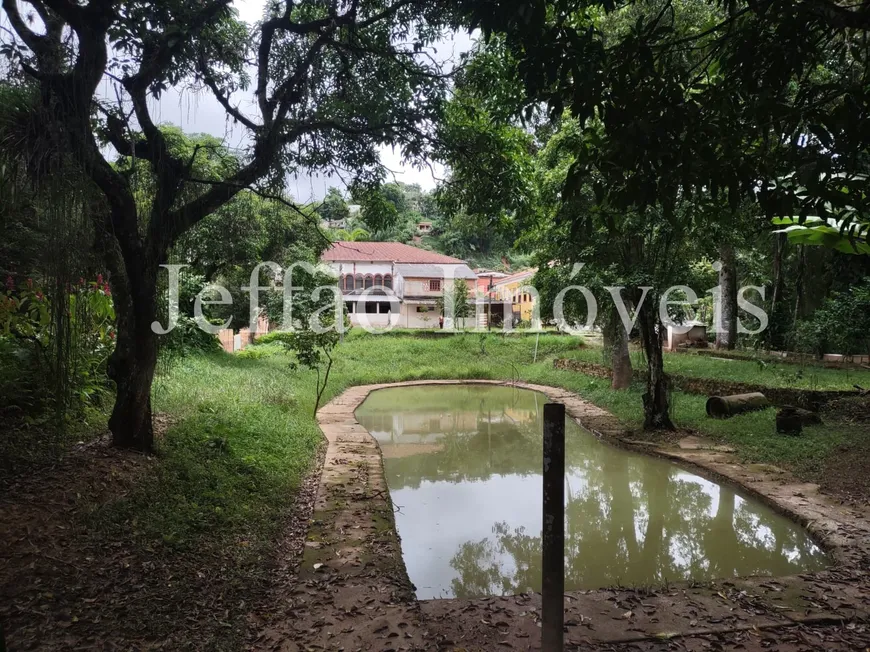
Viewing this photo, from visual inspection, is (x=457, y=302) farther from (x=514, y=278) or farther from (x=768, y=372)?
(x=768, y=372)

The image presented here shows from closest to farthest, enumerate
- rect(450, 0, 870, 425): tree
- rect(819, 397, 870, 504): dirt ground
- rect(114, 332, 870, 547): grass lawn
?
rect(450, 0, 870, 425): tree → rect(114, 332, 870, 547): grass lawn → rect(819, 397, 870, 504): dirt ground

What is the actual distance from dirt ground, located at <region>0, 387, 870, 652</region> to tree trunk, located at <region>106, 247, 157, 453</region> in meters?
0.42

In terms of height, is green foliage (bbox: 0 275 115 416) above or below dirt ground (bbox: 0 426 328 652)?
above

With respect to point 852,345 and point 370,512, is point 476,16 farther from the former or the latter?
point 852,345

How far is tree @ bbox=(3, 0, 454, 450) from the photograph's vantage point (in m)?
3.89

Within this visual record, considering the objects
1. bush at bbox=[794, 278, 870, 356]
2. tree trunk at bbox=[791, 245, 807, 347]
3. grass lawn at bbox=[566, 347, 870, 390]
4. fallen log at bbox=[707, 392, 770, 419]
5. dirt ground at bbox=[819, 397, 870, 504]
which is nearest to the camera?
dirt ground at bbox=[819, 397, 870, 504]

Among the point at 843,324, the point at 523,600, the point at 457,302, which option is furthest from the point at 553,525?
the point at 457,302

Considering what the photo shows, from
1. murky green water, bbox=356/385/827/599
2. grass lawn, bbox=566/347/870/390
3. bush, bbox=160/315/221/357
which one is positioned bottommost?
murky green water, bbox=356/385/827/599

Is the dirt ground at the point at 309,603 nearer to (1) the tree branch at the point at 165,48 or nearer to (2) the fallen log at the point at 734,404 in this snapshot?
(1) the tree branch at the point at 165,48

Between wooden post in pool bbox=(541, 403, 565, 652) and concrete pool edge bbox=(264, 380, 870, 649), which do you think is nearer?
wooden post in pool bbox=(541, 403, 565, 652)

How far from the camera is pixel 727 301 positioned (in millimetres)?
15430

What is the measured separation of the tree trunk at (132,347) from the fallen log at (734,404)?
8252 mm

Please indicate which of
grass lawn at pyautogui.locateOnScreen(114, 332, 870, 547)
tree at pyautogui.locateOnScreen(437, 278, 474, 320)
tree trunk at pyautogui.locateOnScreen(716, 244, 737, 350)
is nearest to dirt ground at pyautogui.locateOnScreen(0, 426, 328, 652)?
grass lawn at pyautogui.locateOnScreen(114, 332, 870, 547)

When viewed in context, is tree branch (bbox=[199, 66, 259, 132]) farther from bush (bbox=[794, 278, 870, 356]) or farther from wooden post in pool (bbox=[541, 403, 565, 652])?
bush (bbox=[794, 278, 870, 356])
